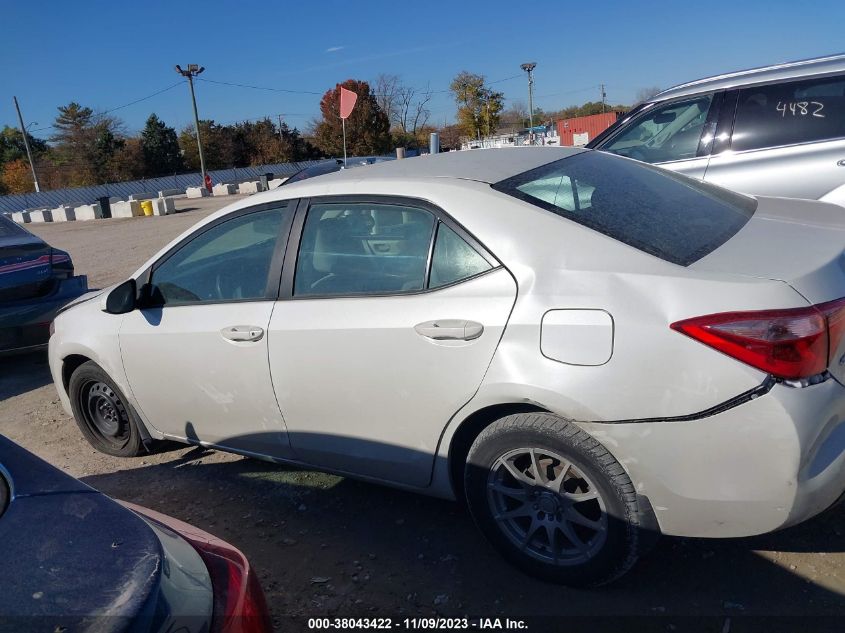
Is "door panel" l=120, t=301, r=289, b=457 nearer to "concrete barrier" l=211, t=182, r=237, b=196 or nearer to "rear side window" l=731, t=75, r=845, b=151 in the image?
"rear side window" l=731, t=75, r=845, b=151

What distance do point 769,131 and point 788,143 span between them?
174 mm

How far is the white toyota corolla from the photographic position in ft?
7.32

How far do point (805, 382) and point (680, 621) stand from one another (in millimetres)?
988

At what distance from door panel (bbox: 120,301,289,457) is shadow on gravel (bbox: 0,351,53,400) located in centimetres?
291

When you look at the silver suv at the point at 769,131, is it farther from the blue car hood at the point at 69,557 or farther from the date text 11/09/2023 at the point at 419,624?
the blue car hood at the point at 69,557

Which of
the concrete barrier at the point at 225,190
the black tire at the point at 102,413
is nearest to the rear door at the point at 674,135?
the black tire at the point at 102,413

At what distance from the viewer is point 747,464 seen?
2.21 meters

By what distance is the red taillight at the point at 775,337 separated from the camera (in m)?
2.17

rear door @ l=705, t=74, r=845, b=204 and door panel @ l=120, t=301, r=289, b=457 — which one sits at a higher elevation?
rear door @ l=705, t=74, r=845, b=204

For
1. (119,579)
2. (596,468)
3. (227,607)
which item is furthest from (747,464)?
(119,579)

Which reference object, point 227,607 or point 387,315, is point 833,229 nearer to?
point 387,315

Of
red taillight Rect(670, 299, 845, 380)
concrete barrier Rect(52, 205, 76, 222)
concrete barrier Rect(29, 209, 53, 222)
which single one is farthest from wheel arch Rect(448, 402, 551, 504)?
concrete barrier Rect(29, 209, 53, 222)

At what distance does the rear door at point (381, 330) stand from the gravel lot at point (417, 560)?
376 millimetres

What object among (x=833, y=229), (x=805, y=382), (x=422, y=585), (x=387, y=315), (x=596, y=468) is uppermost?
(x=833, y=229)
